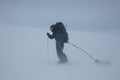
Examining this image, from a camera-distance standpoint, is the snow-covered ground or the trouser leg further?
the trouser leg

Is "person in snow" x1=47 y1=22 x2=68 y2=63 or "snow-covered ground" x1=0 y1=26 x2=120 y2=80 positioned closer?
"snow-covered ground" x1=0 y1=26 x2=120 y2=80

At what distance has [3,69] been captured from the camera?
137 inches

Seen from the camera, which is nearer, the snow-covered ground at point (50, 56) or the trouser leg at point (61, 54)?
the snow-covered ground at point (50, 56)

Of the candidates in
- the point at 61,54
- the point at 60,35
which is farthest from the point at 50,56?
the point at 60,35

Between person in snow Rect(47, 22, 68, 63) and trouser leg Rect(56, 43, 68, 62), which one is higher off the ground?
person in snow Rect(47, 22, 68, 63)

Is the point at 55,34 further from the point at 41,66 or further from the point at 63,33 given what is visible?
the point at 41,66

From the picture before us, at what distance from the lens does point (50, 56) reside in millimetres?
3885

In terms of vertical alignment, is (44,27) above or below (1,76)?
above

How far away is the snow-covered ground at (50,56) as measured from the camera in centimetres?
337

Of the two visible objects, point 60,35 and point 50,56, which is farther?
point 50,56

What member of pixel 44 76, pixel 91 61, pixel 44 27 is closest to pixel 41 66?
pixel 44 76

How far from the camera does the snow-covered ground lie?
3373 millimetres

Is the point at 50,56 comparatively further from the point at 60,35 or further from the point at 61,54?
the point at 60,35

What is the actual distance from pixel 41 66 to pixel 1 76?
428 mm
